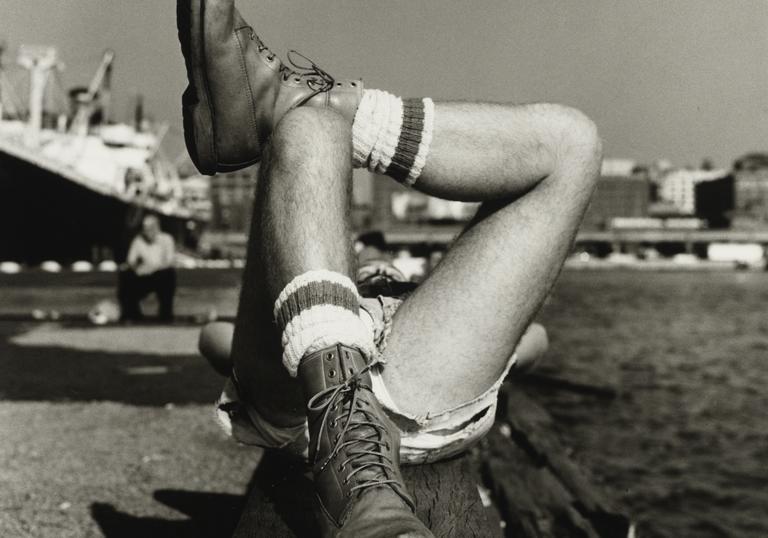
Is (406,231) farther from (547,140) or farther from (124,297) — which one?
(547,140)

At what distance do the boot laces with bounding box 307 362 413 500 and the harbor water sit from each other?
4.34 metres

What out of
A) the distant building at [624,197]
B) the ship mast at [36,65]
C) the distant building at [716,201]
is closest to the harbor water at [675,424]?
the ship mast at [36,65]

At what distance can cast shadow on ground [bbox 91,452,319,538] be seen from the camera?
4.85 feet

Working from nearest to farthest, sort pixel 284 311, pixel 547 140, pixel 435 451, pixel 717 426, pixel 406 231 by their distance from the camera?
pixel 284 311 → pixel 547 140 → pixel 435 451 → pixel 717 426 → pixel 406 231

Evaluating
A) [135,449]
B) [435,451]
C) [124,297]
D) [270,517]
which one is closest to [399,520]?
[270,517]

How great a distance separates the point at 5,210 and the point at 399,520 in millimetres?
40371

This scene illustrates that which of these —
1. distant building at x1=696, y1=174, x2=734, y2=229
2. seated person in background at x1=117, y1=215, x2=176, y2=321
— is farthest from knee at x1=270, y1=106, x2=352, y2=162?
distant building at x1=696, y1=174, x2=734, y2=229

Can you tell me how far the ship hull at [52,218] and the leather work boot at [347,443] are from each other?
34.9m

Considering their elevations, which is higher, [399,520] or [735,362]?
[399,520]

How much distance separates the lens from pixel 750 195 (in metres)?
134

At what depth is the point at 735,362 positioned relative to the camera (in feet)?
60.5

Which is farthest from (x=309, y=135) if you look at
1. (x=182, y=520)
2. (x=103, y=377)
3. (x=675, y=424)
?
(x=675, y=424)

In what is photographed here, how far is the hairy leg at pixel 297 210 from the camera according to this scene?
146 centimetres

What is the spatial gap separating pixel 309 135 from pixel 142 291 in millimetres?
9902
